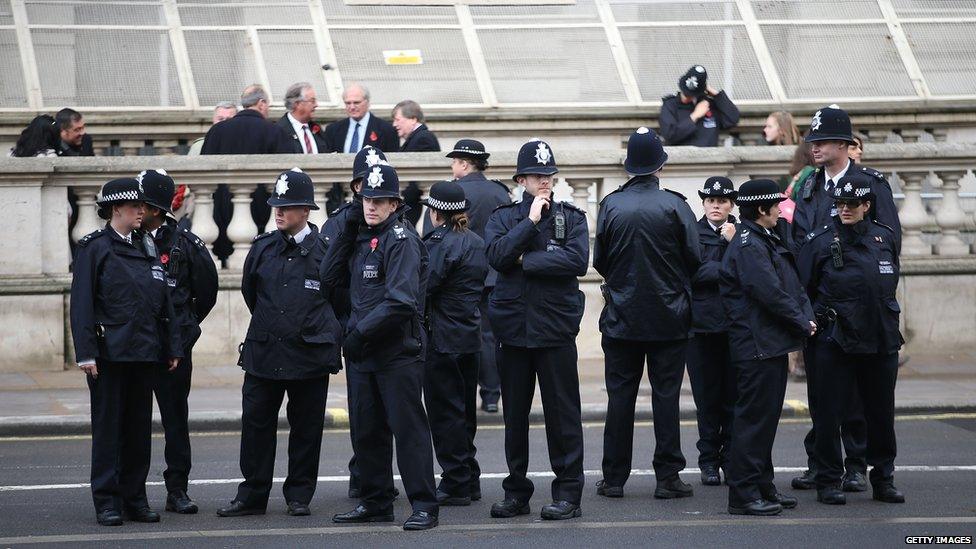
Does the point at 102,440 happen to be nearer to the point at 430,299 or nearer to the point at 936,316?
the point at 430,299

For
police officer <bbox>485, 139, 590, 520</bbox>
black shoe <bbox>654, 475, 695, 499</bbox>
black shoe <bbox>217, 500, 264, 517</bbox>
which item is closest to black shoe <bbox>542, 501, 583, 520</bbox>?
police officer <bbox>485, 139, 590, 520</bbox>

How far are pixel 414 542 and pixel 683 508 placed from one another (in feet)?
6.16

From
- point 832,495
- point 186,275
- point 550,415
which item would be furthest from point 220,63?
point 832,495

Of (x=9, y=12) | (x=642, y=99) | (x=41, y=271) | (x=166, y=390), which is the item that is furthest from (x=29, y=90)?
(x=166, y=390)

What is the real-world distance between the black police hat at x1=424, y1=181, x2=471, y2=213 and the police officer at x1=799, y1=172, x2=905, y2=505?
2.21 meters

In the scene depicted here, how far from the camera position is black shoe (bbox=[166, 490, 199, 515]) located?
30.4 ft

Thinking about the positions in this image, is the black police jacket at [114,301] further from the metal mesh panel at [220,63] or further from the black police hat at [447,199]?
the metal mesh panel at [220,63]

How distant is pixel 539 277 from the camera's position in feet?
29.8

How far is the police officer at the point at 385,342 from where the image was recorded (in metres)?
8.69

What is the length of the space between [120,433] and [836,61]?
12.0 meters

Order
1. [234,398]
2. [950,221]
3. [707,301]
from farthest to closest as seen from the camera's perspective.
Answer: [950,221] < [234,398] < [707,301]

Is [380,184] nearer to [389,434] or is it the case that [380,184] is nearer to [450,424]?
[389,434]

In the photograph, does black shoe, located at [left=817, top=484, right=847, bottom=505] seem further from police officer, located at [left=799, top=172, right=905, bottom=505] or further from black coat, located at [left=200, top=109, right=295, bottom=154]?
black coat, located at [left=200, top=109, right=295, bottom=154]

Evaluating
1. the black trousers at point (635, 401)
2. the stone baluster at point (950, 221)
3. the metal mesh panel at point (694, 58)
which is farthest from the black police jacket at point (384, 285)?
the metal mesh panel at point (694, 58)
